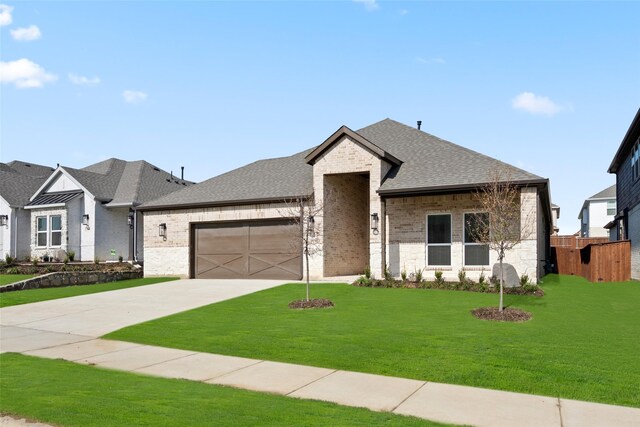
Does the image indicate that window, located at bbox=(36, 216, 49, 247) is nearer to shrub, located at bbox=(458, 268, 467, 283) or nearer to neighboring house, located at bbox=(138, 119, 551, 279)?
neighboring house, located at bbox=(138, 119, 551, 279)

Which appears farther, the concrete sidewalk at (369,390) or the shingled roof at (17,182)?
the shingled roof at (17,182)

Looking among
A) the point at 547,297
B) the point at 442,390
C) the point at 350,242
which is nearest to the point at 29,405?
the point at 442,390

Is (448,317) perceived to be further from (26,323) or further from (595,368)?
(26,323)

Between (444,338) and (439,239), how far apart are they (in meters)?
9.97

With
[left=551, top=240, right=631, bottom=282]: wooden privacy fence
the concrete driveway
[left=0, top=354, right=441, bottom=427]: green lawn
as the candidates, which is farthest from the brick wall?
[left=0, top=354, right=441, bottom=427]: green lawn

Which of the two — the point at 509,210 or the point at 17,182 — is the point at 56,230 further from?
the point at 509,210

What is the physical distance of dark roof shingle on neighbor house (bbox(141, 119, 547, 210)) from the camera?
1895cm

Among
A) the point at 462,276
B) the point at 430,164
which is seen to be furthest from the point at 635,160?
the point at 462,276

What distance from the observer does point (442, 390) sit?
7.26 meters

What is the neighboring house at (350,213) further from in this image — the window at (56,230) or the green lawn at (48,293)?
the window at (56,230)

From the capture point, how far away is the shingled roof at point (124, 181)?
31234mm

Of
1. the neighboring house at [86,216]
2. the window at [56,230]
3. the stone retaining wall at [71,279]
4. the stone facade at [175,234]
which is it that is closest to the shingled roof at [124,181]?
the neighboring house at [86,216]

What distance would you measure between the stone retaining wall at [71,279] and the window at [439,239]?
15469mm

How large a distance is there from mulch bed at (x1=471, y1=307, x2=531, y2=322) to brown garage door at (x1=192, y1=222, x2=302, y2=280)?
1079 centimetres
